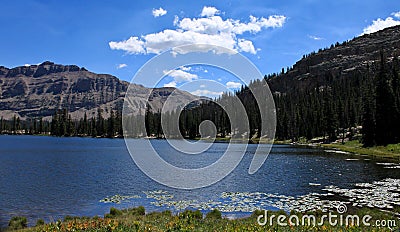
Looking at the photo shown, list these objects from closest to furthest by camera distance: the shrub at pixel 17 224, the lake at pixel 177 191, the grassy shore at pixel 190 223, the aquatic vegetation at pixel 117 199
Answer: the grassy shore at pixel 190 223 → the shrub at pixel 17 224 → the lake at pixel 177 191 → the aquatic vegetation at pixel 117 199

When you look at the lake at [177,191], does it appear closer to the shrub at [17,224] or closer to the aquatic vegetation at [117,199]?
the aquatic vegetation at [117,199]

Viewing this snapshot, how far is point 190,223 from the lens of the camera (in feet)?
62.7

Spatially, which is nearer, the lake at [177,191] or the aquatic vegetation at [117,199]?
the lake at [177,191]

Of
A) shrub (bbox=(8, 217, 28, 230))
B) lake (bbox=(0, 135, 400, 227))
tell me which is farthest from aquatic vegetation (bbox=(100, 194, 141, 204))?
shrub (bbox=(8, 217, 28, 230))

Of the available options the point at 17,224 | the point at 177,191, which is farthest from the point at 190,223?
the point at 177,191

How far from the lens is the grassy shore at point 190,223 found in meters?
15.9

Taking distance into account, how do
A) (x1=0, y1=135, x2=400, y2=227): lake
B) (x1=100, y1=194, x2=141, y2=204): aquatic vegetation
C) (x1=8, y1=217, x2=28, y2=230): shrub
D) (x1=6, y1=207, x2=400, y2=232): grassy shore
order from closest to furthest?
(x1=6, y1=207, x2=400, y2=232): grassy shore
(x1=8, y1=217, x2=28, y2=230): shrub
(x1=0, y1=135, x2=400, y2=227): lake
(x1=100, y1=194, x2=141, y2=204): aquatic vegetation

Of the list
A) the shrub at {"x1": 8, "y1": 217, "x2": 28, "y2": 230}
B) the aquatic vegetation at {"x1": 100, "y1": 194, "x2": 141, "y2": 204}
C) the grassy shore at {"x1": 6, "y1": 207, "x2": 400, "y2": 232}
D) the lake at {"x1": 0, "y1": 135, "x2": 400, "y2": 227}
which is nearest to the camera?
the grassy shore at {"x1": 6, "y1": 207, "x2": 400, "y2": 232}

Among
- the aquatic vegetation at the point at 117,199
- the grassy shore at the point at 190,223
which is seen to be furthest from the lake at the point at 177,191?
the grassy shore at the point at 190,223

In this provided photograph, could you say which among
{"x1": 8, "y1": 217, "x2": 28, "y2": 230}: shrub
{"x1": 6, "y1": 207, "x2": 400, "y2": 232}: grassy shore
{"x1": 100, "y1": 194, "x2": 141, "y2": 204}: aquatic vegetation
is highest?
{"x1": 6, "y1": 207, "x2": 400, "y2": 232}: grassy shore

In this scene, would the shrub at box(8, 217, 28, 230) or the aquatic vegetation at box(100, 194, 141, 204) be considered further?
the aquatic vegetation at box(100, 194, 141, 204)

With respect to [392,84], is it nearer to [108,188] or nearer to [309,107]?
[309,107]

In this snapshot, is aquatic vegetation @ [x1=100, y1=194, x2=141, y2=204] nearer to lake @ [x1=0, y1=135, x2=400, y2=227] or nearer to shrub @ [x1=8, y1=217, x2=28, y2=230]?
lake @ [x1=0, y1=135, x2=400, y2=227]

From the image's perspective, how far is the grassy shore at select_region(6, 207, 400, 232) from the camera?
1589 cm
